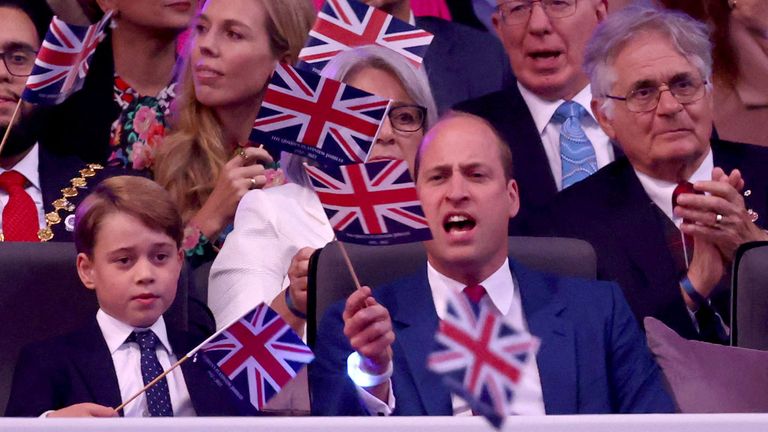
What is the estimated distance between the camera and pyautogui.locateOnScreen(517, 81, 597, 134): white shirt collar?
276 centimetres

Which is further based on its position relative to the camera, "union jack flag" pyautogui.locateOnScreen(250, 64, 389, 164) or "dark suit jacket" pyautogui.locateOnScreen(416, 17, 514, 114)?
"dark suit jacket" pyautogui.locateOnScreen(416, 17, 514, 114)

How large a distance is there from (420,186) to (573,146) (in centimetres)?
69

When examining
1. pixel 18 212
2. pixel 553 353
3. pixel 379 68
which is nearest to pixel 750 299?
pixel 553 353

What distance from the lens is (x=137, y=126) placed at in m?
2.72

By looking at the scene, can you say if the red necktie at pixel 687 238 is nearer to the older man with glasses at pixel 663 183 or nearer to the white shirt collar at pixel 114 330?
the older man with glasses at pixel 663 183

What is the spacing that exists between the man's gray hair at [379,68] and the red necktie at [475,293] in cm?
55

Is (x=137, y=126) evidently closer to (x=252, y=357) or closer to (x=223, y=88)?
(x=223, y=88)

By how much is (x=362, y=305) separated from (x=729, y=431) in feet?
2.07

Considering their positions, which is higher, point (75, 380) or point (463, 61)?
point (463, 61)

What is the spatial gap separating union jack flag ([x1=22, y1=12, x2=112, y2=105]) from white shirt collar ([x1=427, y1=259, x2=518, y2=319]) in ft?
2.43

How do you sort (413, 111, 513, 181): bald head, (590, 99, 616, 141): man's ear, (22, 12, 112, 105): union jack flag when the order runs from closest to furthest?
(413, 111, 513, 181): bald head < (22, 12, 112, 105): union jack flag < (590, 99, 616, 141): man's ear

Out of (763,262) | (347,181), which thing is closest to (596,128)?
(763,262)

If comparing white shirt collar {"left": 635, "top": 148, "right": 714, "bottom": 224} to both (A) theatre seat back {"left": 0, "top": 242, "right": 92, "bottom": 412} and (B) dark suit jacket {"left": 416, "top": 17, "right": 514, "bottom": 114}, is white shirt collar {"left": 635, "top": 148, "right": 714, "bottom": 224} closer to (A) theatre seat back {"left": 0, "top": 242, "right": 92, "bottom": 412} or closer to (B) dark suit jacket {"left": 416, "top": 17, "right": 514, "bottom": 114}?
(B) dark suit jacket {"left": 416, "top": 17, "right": 514, "bottom": 114}

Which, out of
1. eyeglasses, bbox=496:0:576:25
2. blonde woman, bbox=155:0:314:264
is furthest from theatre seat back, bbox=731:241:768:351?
blonde woman, bbox=155:0:314:264
